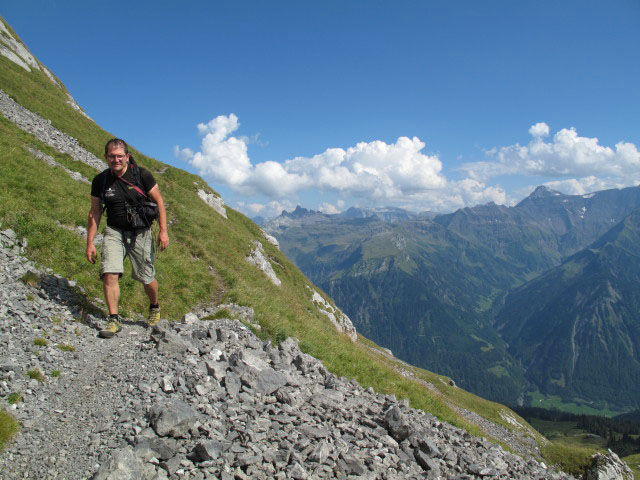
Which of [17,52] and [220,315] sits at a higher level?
[17,52]

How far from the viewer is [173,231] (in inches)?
1042

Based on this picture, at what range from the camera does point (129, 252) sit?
382 inches

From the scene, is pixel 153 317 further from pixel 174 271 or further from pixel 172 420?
pixel 174 271

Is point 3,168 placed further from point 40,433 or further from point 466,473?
point 466,473

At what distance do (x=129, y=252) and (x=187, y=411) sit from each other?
5.39m

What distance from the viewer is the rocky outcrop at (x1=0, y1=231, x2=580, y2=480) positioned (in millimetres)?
5289

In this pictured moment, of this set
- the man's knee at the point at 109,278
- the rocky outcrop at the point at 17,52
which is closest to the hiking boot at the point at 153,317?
the man's knee at the point at 109,278

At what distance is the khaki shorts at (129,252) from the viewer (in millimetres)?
9078

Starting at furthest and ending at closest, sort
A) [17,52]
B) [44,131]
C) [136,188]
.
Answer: [17,52] < [44,131] < [136,188]

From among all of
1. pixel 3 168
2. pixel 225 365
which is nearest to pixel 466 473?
pixel 225 365

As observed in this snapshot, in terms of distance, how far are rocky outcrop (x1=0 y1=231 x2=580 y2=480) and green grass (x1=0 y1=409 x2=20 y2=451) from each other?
0.14 meters

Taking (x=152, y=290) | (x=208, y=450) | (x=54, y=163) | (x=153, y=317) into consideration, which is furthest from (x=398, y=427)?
(x=54, y=163)

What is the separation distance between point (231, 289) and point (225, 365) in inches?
331

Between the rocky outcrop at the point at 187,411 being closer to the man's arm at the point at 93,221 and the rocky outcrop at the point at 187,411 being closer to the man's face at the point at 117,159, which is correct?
the man's arm at the point at 93,221
